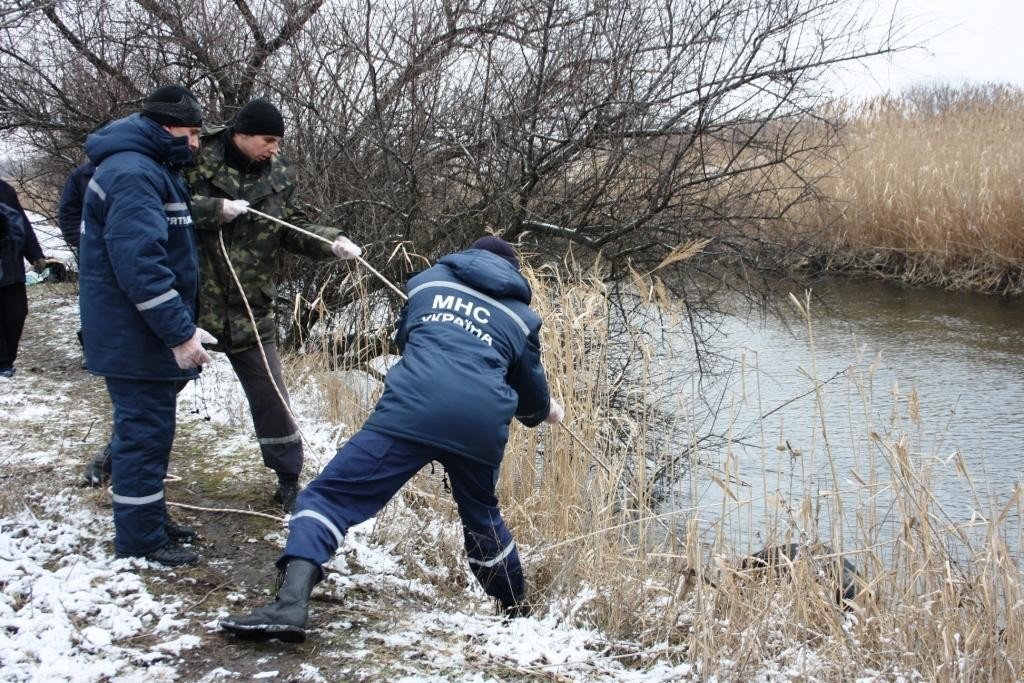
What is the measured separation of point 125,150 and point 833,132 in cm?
545

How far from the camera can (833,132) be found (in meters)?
7.23

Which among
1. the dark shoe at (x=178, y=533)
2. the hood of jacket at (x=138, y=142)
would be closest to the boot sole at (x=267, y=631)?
the dark shoe at (x=178, y=533)

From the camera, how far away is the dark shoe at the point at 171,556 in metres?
3.49

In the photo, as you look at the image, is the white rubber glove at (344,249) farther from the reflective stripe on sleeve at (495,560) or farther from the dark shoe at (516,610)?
the dark shoe at (516,610)

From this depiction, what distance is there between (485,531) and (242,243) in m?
1.62

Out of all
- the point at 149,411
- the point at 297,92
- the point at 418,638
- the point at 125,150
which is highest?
the point at 297,92

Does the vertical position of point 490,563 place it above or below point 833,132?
below

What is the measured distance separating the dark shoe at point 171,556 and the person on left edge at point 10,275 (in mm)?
3150

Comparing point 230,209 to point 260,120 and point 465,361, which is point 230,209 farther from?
point 465,361

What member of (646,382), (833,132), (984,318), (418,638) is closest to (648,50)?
(833,132)

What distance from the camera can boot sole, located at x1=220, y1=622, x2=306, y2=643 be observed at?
285 cm

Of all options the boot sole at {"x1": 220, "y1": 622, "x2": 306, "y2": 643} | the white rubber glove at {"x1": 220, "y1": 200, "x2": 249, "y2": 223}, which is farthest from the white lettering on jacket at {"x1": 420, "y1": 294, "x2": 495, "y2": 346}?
the white rubber glove at {"x1": 220, "y1": 200, "x2": 249, "y2": 223}

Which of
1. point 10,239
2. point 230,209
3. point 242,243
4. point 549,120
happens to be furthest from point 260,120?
point 549,120

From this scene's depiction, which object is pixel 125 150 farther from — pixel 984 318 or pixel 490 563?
pixel 984 318
